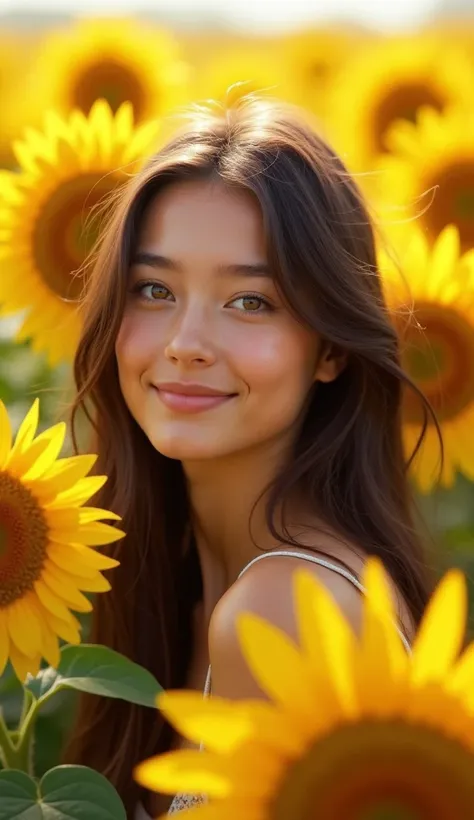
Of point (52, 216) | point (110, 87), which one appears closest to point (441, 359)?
point (52, 216)

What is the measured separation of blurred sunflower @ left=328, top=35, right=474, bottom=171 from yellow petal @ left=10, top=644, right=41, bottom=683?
1.69 metres

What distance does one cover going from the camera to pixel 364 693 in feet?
2.80

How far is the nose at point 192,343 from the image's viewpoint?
156 centimetres

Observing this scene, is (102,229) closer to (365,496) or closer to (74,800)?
(365,496)

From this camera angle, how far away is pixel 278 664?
2.74 ft

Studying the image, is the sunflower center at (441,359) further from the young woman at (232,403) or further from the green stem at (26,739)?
the green stem at (26,739)

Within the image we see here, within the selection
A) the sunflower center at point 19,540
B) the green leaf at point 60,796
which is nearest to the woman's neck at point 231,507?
the sunflower center at point 19,540

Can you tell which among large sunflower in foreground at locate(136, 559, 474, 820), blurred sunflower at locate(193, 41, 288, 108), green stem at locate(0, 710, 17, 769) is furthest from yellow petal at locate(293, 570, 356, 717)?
blurred sunflower at locate(193, 41, 288, 108)

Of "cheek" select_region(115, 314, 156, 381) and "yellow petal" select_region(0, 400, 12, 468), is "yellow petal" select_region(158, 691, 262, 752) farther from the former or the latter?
"cheek" select_region(115, 314, 156, 381)

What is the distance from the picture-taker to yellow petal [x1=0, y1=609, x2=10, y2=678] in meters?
1.32

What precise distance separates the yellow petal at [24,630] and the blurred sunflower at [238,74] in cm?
196

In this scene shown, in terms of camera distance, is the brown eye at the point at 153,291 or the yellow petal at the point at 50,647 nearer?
the yellow petal at the point at 50,647

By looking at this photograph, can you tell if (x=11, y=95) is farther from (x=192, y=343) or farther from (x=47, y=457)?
(x=47, y=457)

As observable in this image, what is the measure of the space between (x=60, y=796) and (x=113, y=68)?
7.20ft
